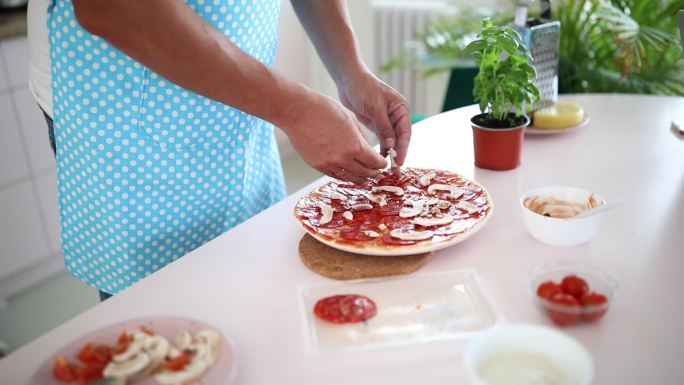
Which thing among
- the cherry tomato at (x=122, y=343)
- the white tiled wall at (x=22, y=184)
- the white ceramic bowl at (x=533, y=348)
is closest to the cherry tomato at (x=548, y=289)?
the white ceramic bowl at (x=533, y=348)

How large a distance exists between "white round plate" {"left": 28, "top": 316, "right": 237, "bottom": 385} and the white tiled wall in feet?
6.58

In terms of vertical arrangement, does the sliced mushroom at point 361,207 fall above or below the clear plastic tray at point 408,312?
above

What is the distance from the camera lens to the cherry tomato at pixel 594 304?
0.88 meters

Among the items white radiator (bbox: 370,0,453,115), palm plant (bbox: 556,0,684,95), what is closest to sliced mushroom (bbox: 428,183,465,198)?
palm plant (bbox: 556,0,684,95)

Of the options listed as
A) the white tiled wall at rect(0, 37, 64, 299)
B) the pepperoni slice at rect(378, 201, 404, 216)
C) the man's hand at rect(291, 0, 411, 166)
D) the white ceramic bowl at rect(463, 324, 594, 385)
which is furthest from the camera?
the white tiled wall at rect(0, 37, 64, 299)

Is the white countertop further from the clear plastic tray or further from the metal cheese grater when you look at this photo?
the metal cheese grater

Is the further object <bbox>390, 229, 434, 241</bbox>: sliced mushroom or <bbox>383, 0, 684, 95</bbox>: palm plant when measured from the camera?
<bbox>383, 0, 684, 95</bbox>: palm plant

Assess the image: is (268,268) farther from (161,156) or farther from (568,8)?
(568,8)

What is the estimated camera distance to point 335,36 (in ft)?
5.03

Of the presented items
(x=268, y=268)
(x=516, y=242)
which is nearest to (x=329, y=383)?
(x=268, y=268)

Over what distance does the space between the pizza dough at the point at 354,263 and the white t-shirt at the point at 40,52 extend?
2.14 ft

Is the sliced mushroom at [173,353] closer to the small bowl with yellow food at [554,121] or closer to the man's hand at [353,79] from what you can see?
the man's hand at [353,79]

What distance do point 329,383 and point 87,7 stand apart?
0.66 metres

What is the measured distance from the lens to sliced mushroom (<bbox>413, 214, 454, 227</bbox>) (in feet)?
3.77
